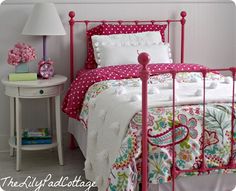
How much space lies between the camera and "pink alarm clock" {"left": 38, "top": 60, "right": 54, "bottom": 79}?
378cm

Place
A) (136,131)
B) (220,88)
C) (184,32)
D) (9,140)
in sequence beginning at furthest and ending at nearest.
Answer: (184,32), (9,140), (220,88), (136,131)

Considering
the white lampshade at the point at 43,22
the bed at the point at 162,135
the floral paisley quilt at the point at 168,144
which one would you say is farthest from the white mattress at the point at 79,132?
the floral paisley quilt at the point at 168,144

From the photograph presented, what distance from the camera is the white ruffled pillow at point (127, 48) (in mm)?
3793

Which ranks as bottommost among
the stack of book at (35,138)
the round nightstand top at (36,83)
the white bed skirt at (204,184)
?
the stack of book at (35,138)

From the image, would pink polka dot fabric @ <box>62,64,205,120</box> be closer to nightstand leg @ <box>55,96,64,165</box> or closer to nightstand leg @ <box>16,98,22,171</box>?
nightstand leg @ <box>55,96,64,165</box>

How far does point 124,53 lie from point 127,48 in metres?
0.06

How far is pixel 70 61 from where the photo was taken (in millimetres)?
4094

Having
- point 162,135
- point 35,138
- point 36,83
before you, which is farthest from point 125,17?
point 162,135

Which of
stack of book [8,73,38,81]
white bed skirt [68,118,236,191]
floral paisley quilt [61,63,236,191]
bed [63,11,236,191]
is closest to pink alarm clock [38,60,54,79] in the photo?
stack of book [8,73,38,81]

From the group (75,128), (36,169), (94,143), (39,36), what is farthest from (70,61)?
(94,143)

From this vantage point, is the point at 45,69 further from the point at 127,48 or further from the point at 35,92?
the point at 127,48

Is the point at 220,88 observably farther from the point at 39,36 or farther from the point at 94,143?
the point at 39,36

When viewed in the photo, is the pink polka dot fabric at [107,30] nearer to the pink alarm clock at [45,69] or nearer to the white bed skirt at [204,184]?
the pink alarm clock at [45,69]

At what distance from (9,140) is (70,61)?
816 mm
